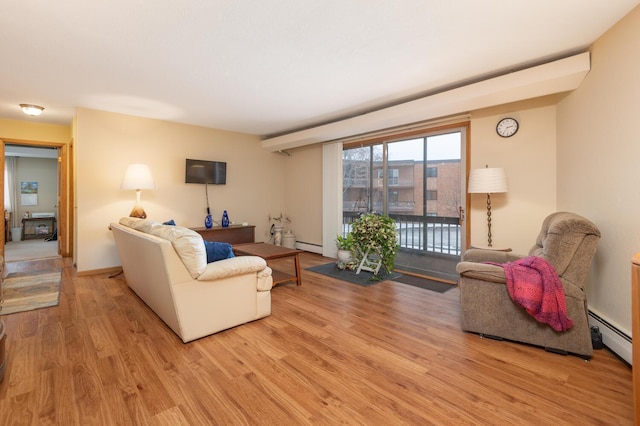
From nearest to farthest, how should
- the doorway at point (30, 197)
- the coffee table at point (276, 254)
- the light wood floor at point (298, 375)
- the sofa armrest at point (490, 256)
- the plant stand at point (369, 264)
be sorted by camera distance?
the light wood floor at point (298, 375) < the sofa armrest at point (490, 256) < the coffee table at point (276, 254) < the plant stand at point (369, 264) < the doorway at point (30, 197)

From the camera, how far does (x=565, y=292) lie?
212cm

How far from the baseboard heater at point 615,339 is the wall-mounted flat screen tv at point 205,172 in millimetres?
5367

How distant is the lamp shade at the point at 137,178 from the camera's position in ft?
13.9

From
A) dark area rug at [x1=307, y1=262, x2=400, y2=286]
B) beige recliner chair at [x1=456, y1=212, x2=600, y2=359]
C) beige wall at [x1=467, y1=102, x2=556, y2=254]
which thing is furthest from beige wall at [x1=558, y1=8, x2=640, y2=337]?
dark area rug at [x1=307, y1=262, x2=400, y2=286]

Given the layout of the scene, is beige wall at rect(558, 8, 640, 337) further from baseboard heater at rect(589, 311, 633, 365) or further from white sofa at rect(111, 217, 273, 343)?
white sofa at rect(111, 217, 273, 343)

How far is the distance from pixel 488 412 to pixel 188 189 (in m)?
5.16

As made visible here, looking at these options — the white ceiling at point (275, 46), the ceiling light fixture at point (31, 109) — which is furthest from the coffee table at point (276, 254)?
the ceiling light fixture at point (31, 109)

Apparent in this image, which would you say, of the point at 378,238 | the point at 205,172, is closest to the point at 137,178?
the point at 205,172

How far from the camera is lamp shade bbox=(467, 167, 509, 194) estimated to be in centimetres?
318

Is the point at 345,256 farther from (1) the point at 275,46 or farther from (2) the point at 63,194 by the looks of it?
(2) the point at 63,194

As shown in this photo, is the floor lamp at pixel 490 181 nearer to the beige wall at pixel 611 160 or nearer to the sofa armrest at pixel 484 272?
the beige wall at pixel 611 160

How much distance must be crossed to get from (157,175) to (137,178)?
2.22ft

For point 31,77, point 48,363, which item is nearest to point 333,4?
point 48,363

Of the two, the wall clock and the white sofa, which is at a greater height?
the wall clock
